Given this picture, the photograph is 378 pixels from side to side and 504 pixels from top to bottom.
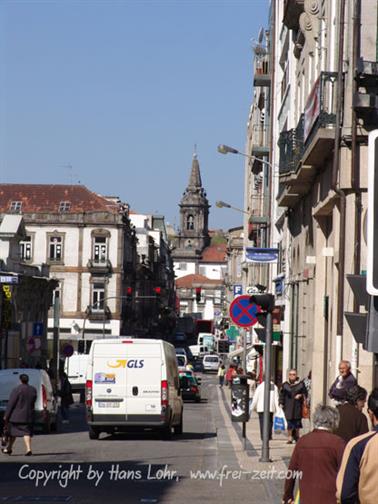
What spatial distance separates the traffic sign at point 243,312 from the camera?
2370 centimetres

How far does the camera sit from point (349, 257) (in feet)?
76.3

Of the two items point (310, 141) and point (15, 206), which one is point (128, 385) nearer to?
point (310, 141)

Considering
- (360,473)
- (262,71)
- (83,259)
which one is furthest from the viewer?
(83,259)

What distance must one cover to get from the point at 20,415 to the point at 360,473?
16247mm

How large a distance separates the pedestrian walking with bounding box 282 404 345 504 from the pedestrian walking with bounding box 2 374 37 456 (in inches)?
529

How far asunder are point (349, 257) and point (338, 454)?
12843 millimetres

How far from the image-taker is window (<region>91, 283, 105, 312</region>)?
99.1m

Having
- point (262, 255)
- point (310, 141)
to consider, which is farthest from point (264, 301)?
point (262, 255)

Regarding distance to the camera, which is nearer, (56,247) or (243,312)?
(243,312)

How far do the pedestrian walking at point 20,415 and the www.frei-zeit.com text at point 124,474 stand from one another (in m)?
2.89

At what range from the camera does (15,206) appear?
102500 mm

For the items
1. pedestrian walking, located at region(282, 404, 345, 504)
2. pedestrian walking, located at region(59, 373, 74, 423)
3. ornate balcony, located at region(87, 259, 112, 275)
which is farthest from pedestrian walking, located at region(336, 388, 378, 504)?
ornate balcony, located at region(87, 259, 112, 275)

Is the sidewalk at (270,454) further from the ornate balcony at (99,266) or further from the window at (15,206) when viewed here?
the window at (15,206)

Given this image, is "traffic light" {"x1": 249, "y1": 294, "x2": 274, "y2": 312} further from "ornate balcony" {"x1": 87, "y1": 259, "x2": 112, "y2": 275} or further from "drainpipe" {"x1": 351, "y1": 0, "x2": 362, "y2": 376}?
"ornate balcony" {"x1": 87, "y1": 259, "x2": 112, "y2": 275}
